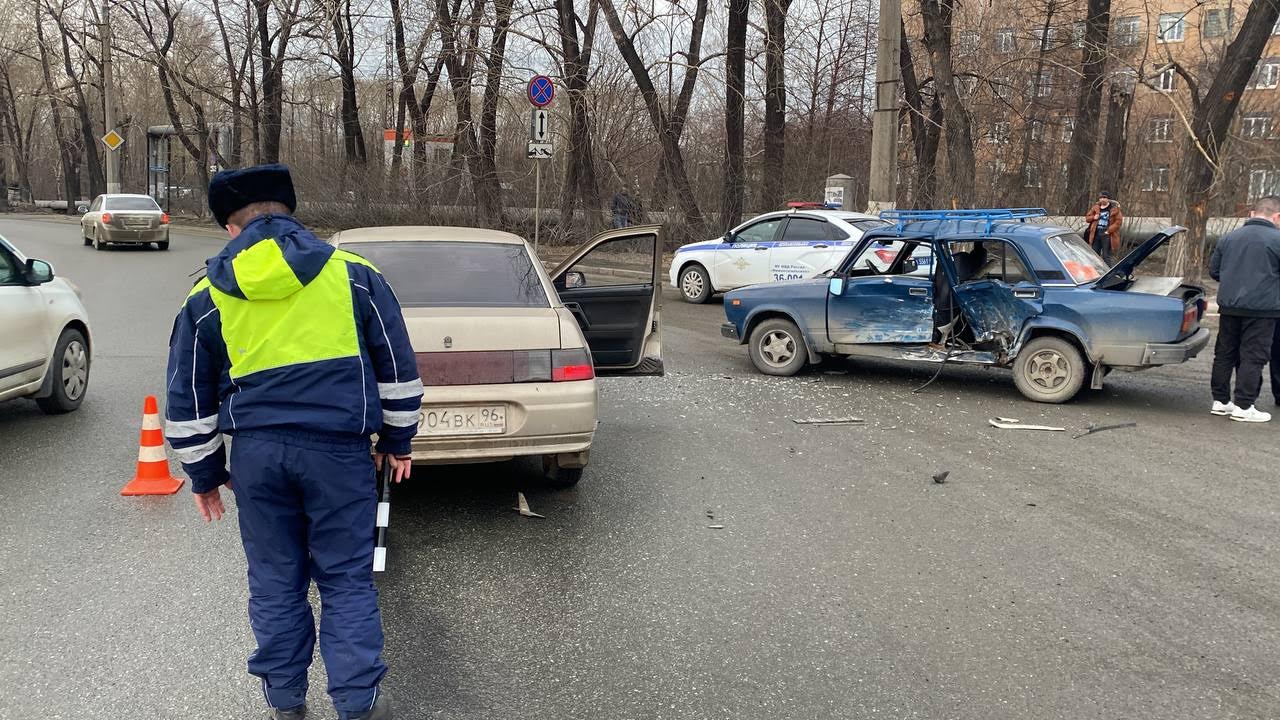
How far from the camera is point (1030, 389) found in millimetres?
8547

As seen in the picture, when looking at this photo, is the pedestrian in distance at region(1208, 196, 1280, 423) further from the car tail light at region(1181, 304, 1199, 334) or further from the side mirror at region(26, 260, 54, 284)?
the side mirror at region(26, 260, 54, 284)

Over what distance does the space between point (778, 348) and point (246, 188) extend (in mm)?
7288

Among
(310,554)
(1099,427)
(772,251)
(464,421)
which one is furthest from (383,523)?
(772,251)

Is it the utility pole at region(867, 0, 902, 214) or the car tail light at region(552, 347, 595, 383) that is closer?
the car tail light at region(552, 347, 595, 383)

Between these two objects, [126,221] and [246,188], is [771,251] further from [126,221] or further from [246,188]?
[126,221]

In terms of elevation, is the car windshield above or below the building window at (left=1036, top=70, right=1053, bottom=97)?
below

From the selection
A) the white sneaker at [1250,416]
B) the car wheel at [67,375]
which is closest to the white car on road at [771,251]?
the white sneaker at [1250,416]

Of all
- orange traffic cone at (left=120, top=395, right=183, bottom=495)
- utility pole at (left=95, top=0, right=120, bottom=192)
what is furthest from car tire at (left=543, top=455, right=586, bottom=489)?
utility pole at (left=95, top=0, right=120, bottom=192)

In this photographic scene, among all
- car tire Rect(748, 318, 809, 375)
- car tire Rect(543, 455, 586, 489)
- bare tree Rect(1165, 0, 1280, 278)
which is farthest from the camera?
bare tree Rect(1165, 0, 1280, 278)

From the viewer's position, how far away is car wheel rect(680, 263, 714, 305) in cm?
1584

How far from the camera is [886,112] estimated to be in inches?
601

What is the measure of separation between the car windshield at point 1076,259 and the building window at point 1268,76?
23.0m

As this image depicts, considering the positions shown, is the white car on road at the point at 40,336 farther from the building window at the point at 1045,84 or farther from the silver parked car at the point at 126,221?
the building window at the point at 1045,84

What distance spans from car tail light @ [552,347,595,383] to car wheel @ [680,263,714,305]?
10550 millimetres
